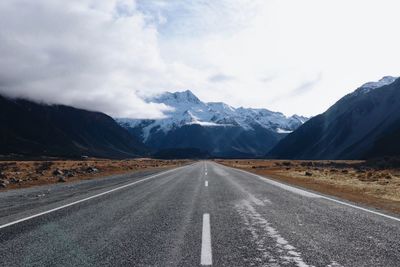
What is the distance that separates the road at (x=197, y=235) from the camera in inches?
253

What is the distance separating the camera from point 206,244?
7.39 meters

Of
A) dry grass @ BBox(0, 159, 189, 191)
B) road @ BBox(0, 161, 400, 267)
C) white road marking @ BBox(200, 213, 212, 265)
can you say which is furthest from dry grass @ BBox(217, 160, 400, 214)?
dry grass @ BBox(0, 159, 189, 191)

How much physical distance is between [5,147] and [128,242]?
204 metres

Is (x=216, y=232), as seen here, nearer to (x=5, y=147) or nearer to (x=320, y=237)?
(x=320, y=237)

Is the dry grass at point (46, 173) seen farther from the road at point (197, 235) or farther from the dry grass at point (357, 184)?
the dry grass at point (357, 184)

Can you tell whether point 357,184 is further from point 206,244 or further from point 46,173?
point 46,173

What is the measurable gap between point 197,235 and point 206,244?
2.77 feet

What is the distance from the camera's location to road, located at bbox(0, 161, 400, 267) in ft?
21.1

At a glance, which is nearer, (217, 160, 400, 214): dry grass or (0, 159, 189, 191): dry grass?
(217, 160, 400, 214): dry grass

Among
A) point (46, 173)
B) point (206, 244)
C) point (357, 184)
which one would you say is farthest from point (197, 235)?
point (46, 173)

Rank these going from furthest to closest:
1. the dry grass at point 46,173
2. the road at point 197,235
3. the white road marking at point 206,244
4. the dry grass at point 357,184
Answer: the dry grass at point 46,173
the dry grass at point 357,184
the road at point 197,235
the white road marking at point 206,244

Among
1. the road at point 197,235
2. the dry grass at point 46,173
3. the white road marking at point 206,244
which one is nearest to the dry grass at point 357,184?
the road at point 197,235

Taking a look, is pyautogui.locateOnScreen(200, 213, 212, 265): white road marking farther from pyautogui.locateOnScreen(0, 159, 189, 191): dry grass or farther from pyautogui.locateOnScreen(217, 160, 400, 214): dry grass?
pyautogui.locateOnScreen(0, 159, 189, 191): dry grass

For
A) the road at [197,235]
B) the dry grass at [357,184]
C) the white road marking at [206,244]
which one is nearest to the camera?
the white road marking at [206,244]
